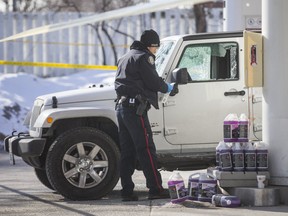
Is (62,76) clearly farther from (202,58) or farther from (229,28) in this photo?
(202,58)

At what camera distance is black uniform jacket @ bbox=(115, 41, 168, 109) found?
9.85m

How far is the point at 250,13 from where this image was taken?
1349 centimetres

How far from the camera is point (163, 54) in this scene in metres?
10.9

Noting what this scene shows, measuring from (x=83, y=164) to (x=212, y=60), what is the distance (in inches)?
78.0

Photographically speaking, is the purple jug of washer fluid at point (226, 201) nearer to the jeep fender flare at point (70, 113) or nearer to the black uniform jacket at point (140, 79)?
the black uniform jacket at point (140, 79)

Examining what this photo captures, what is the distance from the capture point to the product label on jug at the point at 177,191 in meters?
9.63

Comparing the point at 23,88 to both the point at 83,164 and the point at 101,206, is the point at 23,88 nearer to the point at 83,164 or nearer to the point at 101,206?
the point at 83,164

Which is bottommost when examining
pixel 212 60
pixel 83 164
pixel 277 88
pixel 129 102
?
pixel 83 164

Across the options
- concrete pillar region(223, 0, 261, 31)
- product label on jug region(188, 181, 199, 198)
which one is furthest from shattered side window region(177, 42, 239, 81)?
concrete pillar region(223, 0, 261, 31)

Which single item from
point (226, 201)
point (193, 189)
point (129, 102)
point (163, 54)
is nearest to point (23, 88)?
point (163, 54)

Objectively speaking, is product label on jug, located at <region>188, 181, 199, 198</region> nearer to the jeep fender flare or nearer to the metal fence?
the jeep fender flare

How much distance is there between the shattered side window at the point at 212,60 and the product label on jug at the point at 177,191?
1602 mm


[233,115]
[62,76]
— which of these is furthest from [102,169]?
[62,76]

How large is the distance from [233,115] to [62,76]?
14278mm
